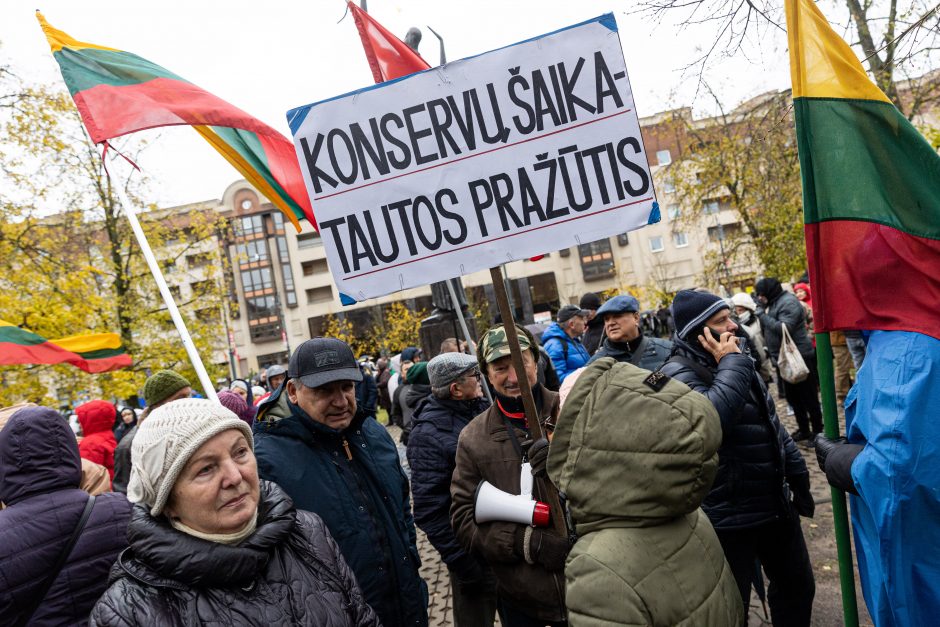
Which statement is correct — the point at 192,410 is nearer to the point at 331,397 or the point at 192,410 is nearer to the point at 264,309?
the point at 331,397

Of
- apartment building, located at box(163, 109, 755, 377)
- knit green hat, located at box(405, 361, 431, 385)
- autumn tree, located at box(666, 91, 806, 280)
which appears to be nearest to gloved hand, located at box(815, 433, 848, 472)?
knit green hat, located at box(405, 361, 431, 385)

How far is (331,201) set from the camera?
254 cm

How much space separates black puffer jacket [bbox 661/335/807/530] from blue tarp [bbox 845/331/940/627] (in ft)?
3.47

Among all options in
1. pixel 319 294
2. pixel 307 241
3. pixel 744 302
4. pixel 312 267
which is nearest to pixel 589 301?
pixel 744 302

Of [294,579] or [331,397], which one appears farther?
[331,397]

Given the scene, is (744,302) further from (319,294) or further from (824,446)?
(319,294)

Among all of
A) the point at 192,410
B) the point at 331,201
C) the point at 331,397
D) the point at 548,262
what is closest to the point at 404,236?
the point at 331,201

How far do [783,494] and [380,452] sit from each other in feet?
6.65

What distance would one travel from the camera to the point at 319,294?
5678 centimetres

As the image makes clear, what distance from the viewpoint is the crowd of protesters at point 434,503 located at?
1656 mm

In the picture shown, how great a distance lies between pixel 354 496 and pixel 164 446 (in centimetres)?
108

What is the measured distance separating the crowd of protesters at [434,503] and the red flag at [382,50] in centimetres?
151

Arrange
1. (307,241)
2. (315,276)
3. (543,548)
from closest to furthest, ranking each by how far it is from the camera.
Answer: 1. (543,548)
2. (315,276)
3. (307,241)

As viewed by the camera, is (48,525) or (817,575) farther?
(817,575)
